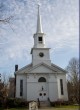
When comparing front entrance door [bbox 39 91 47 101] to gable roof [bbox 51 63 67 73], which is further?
gable roof [bbox 51 63 67 73]

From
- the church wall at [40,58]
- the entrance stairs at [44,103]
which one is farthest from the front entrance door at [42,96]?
the church wall at [40,58]

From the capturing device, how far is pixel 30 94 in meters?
39.9

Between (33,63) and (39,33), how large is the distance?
7382 mm

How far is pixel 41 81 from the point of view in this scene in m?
41.7

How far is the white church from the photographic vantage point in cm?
4028

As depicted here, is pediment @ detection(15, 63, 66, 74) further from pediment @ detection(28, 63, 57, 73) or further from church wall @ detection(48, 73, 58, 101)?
church wall @ detection(48, 73, 58, 101)

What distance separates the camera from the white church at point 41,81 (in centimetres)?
4028

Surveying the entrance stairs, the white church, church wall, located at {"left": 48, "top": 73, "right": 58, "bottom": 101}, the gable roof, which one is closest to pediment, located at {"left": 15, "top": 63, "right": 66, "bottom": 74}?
the white church

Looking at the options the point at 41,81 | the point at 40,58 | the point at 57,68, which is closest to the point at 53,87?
the point at 41,81

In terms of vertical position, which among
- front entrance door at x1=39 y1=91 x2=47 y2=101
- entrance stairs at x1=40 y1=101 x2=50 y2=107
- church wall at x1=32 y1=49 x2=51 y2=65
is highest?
church wall at x1=32 y1=49 x2=51 y2=65

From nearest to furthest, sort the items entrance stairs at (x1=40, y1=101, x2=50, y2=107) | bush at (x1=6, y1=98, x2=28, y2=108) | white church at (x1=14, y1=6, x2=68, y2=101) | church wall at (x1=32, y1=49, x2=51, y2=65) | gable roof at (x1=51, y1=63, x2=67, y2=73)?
bush at (x1=6, y1=98, x2=28, y2=108) < entrance stairs at (x1=40, y1=101, x2=50, y2=107) < white church at (x1=14, y1=6, x2=68, y2=101) < gable roof at (x1=51, y1=63, x2=67, y2=73) < church wall at (x1=32, y1=49, x2=51, y2=65)

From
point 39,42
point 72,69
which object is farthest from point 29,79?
point 72,69

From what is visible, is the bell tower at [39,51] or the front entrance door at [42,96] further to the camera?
the bell tower at [39,51]

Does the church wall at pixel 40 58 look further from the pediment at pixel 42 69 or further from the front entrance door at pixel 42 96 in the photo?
the front entrance door at pixel 42 96
